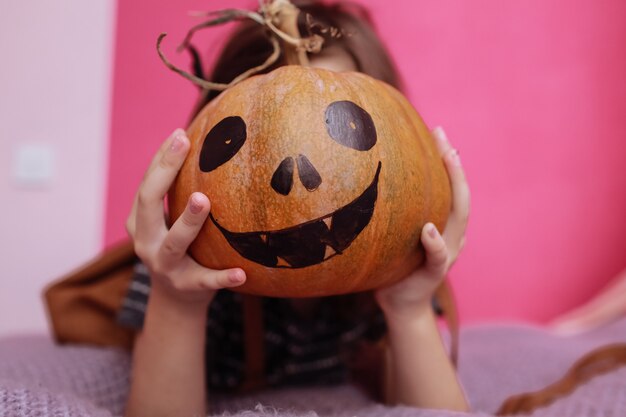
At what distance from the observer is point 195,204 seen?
513 millimetres

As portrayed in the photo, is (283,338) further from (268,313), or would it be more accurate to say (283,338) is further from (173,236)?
(173,236)

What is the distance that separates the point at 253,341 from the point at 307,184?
461mm

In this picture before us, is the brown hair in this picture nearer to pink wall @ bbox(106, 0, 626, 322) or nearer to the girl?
the girl

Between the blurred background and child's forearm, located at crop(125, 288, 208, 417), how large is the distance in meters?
0.95

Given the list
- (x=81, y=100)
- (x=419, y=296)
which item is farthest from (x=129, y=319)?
(x=81, y=100)

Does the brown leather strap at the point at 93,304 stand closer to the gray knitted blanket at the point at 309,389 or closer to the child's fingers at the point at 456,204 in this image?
the gray knitted blanket at the point at 309,389

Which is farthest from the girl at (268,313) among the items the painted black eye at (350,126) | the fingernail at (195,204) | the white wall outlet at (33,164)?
the white wall outlet at (33,164)

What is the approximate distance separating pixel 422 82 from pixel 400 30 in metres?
0.16

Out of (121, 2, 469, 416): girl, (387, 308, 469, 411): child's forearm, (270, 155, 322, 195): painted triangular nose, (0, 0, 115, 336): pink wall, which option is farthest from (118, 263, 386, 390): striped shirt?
(0, 0, 115, 336): pink wall

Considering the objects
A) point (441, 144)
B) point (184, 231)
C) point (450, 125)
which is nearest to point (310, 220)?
point (184, 231)

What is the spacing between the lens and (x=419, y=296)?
71 cm

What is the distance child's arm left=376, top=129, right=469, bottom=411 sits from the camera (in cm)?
70

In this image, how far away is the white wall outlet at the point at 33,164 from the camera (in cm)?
152

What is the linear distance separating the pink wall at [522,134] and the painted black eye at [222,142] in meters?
1.08
